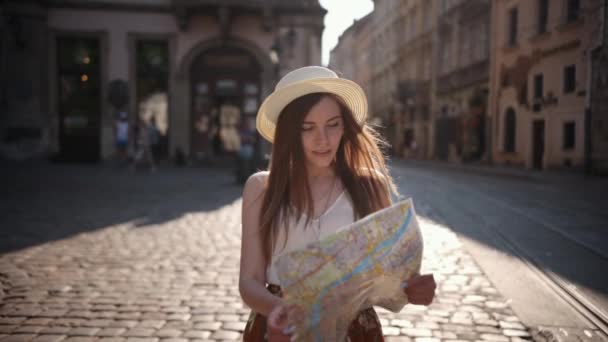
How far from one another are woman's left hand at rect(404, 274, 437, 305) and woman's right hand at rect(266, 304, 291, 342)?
388mm

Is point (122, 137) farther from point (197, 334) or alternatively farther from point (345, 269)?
point (345, 269)

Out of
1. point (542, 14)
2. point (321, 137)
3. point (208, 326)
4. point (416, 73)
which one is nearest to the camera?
point (321, 137)

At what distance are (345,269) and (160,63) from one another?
1943cm

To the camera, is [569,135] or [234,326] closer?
[234,326]

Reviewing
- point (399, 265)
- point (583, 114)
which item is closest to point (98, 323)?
point (399, 265)

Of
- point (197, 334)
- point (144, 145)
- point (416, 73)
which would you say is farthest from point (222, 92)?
point (416, 73)

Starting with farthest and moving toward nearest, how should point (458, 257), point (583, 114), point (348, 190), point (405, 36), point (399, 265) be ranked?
point (405, 36) < point (583, 114) < point (458, 257) < point (348, 190) < point (399, 265)

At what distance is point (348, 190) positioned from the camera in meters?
1.81

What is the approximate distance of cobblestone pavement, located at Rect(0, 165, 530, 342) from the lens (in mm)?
3150

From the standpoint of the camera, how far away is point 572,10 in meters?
17.4

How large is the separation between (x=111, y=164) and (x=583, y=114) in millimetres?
16220

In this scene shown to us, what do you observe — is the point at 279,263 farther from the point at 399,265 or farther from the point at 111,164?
the point at 111,164

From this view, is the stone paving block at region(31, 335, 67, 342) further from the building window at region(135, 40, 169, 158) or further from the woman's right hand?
the building window at region(135, 40, 169, 158)

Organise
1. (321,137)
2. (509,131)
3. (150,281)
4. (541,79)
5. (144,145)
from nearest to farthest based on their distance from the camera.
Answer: (321,137), (150,281), (144,145), (541,79), (509,131)
